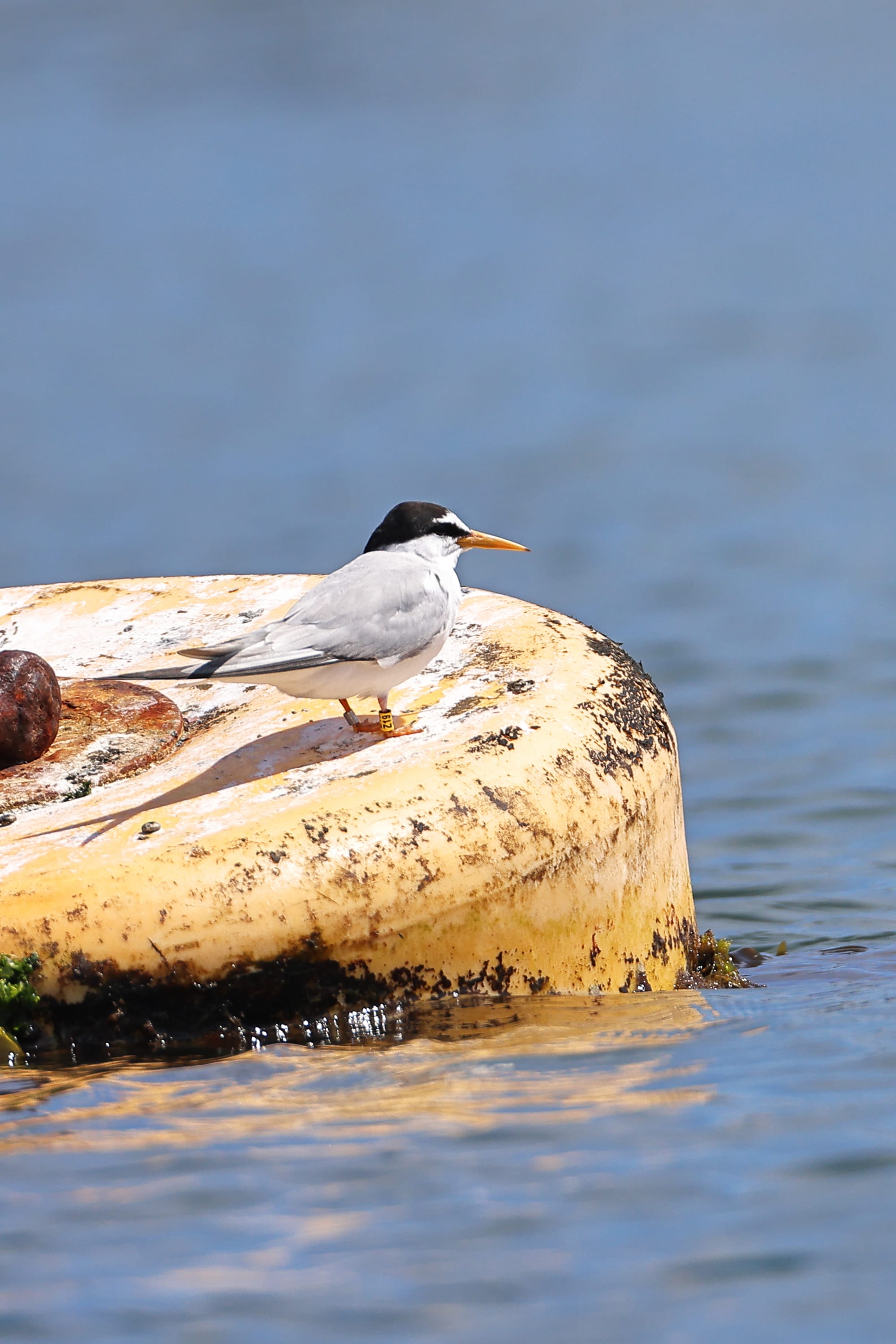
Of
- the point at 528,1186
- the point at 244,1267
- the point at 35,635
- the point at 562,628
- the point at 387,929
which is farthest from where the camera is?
the point at 35,635

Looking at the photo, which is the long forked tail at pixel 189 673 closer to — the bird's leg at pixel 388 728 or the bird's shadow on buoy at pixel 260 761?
the bird's shadow on buoy at pixel 260 761

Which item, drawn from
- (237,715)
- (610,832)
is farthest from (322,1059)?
(237,715)

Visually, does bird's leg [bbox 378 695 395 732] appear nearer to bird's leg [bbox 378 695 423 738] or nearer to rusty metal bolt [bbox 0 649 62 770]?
bird's leg [bbox 378 695 423 738]

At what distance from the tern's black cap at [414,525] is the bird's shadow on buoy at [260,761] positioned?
741mm

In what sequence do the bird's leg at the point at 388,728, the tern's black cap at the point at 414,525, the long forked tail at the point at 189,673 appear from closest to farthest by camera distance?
the long forked tail at the point at 189,673 < the bird's leg at the point at 388,728 < the tern's black cap at the point at 414,525

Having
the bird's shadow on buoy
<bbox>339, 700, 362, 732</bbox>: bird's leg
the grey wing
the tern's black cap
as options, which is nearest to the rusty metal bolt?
the bird's shadow on buoy

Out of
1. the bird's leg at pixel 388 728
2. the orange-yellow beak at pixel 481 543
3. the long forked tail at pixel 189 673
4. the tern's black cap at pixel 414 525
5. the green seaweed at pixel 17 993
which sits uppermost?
the tern's black cap at pixel 414 525

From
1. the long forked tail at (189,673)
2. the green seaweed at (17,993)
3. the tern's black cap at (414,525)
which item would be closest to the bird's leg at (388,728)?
the long forked tail at (189,673)

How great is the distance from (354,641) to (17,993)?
149 centimetres

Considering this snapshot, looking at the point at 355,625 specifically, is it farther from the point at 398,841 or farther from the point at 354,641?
the point at 398,841

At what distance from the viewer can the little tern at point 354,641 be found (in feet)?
16.9

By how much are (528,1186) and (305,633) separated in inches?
76.9

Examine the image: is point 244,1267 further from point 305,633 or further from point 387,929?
point 305,633

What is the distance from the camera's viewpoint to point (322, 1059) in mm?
4668
